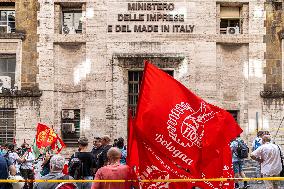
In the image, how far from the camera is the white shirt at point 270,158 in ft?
48.9

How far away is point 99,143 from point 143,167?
5.06 m

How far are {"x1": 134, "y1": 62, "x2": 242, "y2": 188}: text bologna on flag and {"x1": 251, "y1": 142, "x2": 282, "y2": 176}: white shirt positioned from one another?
470 centimetres

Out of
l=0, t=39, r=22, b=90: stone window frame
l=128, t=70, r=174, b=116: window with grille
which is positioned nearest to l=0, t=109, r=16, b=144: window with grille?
l=0, t=39, r=22, b=90: stone window frame

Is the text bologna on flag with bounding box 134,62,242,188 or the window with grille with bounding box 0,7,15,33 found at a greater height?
the window with grille with bounding box 0,7,15,33

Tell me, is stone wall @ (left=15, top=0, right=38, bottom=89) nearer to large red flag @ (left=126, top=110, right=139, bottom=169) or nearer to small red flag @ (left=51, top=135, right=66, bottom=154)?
small red flag @ (left=51, top=135, right=66, bottom=154)

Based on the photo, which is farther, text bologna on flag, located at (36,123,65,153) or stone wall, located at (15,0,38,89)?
stone wall, located at (15,0,38,89)

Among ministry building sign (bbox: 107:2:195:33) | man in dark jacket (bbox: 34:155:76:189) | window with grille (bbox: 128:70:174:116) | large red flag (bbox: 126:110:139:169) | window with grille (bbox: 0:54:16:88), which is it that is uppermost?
ministry building sign (bbox: 107:2:195:33)

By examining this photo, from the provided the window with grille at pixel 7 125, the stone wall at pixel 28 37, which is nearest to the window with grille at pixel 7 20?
the stone wall at pixel 28 37

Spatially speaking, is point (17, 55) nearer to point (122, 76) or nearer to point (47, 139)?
point (122, 76)

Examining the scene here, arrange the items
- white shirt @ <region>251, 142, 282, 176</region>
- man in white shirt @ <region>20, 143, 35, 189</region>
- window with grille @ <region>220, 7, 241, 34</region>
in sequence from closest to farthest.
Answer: white shirt @ <region>251, 142, 282, 176</region> < man in white shirt @ <region>20, 143, 35, 189</region> < window with grille @ <region>220, 7, 241, 34</region>

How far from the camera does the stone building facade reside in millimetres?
30375

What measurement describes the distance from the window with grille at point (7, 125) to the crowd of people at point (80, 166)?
7.49m

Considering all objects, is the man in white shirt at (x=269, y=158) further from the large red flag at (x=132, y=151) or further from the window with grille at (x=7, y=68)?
the window with grille at (x=7, y=68)

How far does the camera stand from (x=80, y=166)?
13383mm
